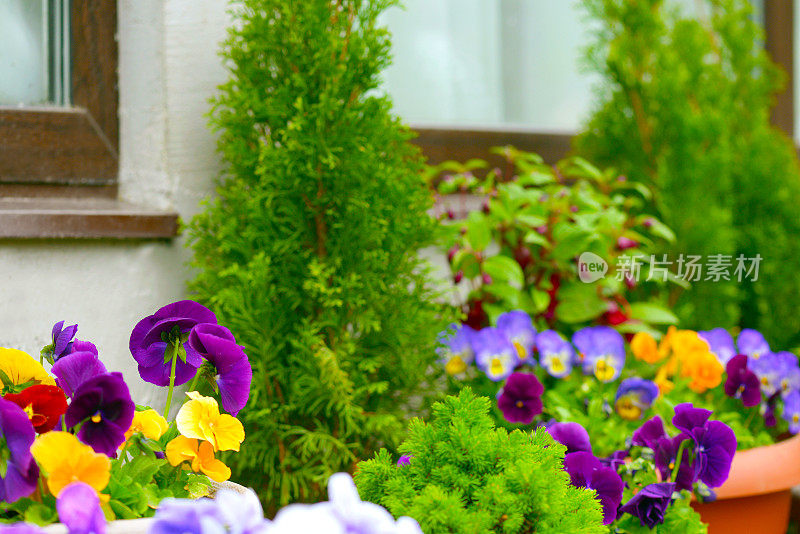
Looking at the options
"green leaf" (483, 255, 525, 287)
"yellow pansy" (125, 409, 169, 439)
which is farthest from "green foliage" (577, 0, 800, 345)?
"yellow pansy" (125, 409, 169, 439)

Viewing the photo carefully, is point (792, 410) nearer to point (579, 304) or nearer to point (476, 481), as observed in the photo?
point (579, 304)

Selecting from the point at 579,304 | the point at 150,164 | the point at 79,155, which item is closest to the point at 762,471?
the point at 579,304

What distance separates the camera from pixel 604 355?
1.70m

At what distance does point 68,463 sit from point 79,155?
1.11 metres

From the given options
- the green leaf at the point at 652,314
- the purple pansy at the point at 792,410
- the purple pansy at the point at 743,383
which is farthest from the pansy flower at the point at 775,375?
the green leaf at the point at 652,314

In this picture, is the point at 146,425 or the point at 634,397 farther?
the point at 634,397

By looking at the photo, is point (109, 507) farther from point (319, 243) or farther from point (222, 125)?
point (222, 125)

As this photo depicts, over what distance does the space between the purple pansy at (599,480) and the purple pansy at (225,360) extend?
0.53 meters

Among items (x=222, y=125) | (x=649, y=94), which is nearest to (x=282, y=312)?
(x=222, y=125)

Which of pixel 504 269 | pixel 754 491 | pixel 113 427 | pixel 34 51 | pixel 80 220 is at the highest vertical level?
pixel 34 51

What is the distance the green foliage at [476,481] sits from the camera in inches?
32.5

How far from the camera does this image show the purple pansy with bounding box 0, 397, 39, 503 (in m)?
0.72

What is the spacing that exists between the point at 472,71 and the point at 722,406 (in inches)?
62.5

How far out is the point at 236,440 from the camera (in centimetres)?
91
